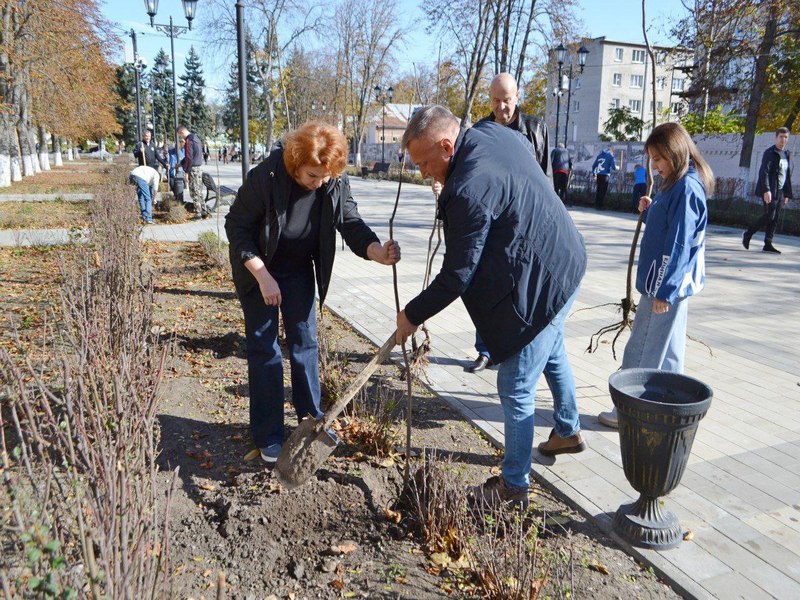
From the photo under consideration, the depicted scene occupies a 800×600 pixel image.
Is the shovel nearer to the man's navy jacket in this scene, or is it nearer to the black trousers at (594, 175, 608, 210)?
the man's navy jacket

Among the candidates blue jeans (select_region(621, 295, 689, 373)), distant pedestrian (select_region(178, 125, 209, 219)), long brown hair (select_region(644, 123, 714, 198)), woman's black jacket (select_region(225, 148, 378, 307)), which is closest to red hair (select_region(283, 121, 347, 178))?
woman's black jacket (select_region(225, 148, 378, 307))

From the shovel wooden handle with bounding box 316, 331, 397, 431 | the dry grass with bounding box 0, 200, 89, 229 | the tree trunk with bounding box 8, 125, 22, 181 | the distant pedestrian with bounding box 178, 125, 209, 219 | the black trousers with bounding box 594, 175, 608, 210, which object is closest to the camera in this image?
the shovel wooden handle with bounding box 316, 331, 397, 431

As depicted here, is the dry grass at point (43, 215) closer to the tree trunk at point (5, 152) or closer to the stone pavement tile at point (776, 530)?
the tree trunk at point (5, 152)

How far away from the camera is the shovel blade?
119 inches

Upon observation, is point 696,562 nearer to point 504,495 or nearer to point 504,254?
point 504,495

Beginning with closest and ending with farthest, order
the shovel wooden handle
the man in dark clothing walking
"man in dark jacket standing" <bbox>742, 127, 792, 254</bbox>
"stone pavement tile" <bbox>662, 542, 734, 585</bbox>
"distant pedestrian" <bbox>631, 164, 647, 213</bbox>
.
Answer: "stone pavement tile" <bbox>662, 542, 734, 585</bbox>, the shovel wooden handle, "man in dark jacket standing" <bbox>742, 127, 792, 254</bbox>, "distant pedestrian" <bbox>631, 164, 647, 213</bbox>, the man in dark clothing walking

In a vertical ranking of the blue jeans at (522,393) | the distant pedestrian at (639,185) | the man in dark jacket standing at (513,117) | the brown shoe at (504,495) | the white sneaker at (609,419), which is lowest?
the white sneaker at (609,419)

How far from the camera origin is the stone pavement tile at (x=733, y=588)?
254 cm

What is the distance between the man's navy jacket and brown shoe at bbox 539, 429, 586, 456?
40.2 inches

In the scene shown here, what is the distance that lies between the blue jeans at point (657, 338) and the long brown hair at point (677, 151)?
27.2 inches

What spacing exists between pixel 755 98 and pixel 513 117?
1795cm

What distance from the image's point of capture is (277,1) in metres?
26.3

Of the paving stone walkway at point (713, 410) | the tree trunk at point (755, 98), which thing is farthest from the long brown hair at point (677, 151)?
the tree trunk at point (755, 98)

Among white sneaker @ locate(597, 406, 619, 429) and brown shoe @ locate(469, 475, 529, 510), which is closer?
brown shoe @ locate(469, 475, 529, 510)
